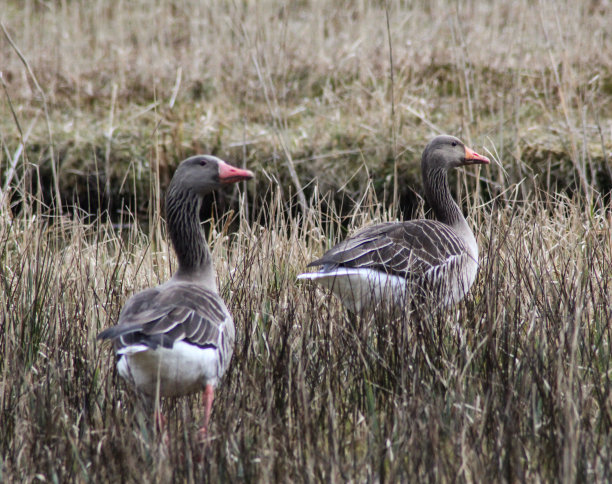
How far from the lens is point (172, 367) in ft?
10.0

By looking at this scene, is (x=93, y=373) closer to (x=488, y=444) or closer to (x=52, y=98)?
(x=488, y=444)

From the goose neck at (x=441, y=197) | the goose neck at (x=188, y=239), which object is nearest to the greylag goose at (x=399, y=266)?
the goose neck at (x=441, y=197)

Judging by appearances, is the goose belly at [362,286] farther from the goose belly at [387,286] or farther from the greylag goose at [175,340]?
the greylag goose at [175,340]

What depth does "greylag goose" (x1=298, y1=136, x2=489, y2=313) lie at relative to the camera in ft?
13.6

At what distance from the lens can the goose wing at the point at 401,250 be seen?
4219 mm

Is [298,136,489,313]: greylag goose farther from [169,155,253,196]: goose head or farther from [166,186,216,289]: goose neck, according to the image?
[169,155,253,196]: goose head

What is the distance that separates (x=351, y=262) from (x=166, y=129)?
4.98 m

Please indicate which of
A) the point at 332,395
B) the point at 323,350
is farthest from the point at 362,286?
the point at 332,395

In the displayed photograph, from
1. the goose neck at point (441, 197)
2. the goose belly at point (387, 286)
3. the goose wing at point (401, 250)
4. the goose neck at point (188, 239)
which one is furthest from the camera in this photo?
the goose neck at point (441, 197)

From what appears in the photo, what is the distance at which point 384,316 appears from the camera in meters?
3.83

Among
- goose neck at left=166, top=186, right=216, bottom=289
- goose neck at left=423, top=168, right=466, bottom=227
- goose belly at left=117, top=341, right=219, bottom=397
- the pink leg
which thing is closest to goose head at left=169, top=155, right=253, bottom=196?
goose neck at left=166, top=186, right=216, bottom=289

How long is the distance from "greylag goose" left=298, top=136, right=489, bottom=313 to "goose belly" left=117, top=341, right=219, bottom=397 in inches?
37.6

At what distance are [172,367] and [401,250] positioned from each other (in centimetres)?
170

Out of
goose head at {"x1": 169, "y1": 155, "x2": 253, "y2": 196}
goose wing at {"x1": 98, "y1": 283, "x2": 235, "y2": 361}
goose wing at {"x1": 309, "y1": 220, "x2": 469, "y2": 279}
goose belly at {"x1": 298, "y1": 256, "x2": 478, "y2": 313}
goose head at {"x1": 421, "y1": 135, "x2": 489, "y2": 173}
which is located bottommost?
goose belly at {"x1": 298, "y1": 256, "x2": 478, "y2": 313}
